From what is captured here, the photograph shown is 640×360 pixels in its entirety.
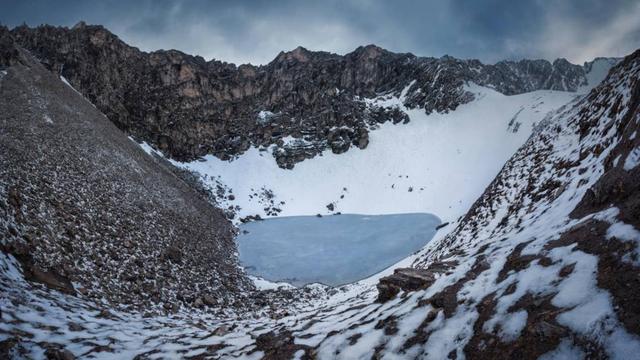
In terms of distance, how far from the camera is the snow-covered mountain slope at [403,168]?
1650 inches

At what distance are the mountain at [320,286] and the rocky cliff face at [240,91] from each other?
2865 centimetres

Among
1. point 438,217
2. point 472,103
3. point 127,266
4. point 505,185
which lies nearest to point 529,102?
point 472,103

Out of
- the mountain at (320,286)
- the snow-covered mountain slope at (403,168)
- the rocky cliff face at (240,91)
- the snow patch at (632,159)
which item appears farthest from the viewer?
the rocky cliff face at (240,91)

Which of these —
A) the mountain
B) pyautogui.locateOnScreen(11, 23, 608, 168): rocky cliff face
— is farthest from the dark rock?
pyautogui.locateOnScreen(11, 23, 608, 168): rocky cliff face

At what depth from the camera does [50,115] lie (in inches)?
914

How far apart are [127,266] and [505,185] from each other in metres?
16.9

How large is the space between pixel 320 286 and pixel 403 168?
3364cm

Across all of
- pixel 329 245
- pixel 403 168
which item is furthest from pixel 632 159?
pixel 403 168

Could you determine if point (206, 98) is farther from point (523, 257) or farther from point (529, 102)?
point (523, 257)

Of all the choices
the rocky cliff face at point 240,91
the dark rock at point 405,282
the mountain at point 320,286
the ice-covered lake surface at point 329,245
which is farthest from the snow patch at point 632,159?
the rocky cliff face at point 240,91

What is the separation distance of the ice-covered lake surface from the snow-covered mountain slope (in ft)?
12.7

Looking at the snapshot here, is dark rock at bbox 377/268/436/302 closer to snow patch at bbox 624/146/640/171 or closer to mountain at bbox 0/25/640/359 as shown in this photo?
mountain at bbox 0/25/640/359

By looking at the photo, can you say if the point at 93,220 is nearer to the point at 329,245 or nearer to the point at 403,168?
the point at 329,245

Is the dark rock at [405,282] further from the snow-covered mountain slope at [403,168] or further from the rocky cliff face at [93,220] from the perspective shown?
the snow-covered mountain slope at [403,168]
